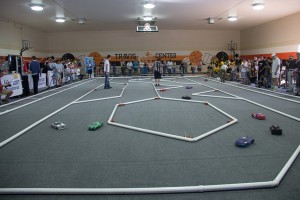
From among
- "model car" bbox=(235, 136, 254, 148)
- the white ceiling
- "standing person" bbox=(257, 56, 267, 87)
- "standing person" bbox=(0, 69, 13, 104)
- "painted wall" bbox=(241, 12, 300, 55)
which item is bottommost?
"model car" bbox=(235, 136, 254, 148)

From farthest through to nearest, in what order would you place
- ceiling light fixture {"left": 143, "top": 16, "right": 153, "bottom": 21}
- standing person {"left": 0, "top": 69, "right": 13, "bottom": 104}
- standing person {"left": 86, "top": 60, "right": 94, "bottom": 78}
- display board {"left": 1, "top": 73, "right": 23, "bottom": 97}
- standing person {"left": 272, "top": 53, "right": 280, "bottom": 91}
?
standing person {"left": 86, "top": 60, "right": 94, "bottom": 78} → ceiling light fixture {"left": 143, "top": 16, "right": 153, "bottom": 21} → standing person {"left": 272, "top": 53, "right": 280, "bottom": 91} → display board {"left": 1, "top": 73, "right": 23, "bottom": 97} → standing person {"left": 0, "top": 69, "right": 13, "bottom": 104}

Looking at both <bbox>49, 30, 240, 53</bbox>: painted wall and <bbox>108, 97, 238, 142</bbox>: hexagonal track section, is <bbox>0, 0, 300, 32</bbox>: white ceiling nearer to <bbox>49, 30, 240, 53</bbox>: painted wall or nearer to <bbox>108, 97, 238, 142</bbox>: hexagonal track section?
<bbox>49, 30, 240, 53</bbox>: painted wall

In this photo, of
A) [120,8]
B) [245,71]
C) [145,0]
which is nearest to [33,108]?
[145,0]

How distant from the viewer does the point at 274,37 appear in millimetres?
Answer: 20312

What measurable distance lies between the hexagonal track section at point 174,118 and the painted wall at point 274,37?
42.4 feet

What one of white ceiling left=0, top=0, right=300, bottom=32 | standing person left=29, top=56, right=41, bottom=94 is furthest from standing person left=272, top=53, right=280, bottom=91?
standing person left=29, top=56, right=41, bottom=94

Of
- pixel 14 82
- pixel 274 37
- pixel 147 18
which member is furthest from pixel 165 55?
pixel 14 82

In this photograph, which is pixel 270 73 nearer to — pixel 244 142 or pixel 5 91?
pixel 244 142

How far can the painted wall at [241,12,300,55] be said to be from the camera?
17.8 metres

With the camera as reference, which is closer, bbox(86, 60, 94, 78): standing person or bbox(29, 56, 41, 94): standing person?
bbox(29, 56, 41, 94): standing person

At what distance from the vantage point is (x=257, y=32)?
2308 centimetres

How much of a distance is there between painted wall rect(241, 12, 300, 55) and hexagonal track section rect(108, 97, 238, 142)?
12927mm

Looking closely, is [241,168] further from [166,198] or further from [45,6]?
[45,6]

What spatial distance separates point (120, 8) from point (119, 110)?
901 cm
